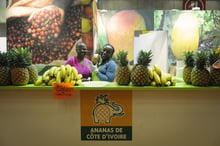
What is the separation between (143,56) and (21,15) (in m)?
2.79

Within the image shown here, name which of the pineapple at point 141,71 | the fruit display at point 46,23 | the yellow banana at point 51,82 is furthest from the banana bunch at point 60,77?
the fruit display at point 46,23

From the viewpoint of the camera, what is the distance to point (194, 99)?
2734 mm

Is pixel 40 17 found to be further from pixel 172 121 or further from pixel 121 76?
pixel 172 121

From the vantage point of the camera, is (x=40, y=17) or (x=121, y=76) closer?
(x=121, y=76)

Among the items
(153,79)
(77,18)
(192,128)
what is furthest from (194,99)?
(77,18)

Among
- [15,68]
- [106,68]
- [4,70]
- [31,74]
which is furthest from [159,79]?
[4,70]

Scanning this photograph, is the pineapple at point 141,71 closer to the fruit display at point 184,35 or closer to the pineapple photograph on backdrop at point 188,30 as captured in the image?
the pineapple photograph on backdrop at point 188,30

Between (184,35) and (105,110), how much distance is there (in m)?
4.48

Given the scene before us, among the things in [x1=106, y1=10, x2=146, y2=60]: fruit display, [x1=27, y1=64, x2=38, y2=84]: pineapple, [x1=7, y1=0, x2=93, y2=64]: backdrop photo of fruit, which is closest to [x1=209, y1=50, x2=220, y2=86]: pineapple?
[x1=27, y1=64, x2=38, y2=84]: pineapple

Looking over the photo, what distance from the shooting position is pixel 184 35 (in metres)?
6.59

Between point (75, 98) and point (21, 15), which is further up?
point (21, 15)

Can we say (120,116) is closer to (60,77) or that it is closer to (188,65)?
(60,77)

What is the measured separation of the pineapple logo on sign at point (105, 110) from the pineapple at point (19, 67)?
2.53ft

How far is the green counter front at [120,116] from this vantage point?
2.74m
